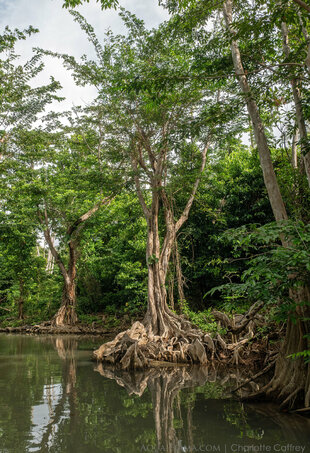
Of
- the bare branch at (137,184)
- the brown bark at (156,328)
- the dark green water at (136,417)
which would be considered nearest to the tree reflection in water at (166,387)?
the dark green water at (136,417)

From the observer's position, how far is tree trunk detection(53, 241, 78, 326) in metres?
18.2

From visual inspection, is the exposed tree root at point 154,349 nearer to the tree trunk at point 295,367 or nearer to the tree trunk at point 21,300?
the tree trunk at point 295,367

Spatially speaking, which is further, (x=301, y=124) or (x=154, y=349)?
(x=154, y=349)

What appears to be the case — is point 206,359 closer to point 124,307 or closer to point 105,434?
point 105,434

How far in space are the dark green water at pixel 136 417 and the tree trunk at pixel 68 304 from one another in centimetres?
1113

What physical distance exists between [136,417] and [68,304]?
14893mm

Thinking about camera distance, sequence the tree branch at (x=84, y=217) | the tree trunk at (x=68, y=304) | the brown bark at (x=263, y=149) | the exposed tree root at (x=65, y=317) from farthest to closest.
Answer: the tree trunk at (x=68, y=304) < the exposed tree root at (x=65, y=317) < the tree branch at (x=84, y=217) < the brown bark at (x=263, y=149)

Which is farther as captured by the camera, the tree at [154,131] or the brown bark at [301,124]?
the tree at [154,131]

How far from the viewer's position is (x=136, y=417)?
452cm

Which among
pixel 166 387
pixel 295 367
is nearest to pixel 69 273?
pixel 166 387

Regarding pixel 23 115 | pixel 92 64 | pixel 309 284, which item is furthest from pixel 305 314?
pixel 23 115

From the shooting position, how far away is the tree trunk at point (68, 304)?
18219 mm

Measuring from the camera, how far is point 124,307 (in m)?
19.5

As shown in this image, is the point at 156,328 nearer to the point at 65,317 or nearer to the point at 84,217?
the point at 84,217
